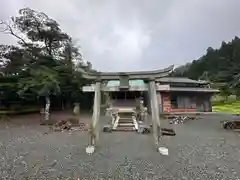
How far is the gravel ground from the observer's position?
192 inches

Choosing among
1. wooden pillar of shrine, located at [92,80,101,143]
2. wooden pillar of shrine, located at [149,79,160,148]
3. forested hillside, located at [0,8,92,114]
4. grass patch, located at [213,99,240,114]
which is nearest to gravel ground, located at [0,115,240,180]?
wooden pillar of shrine, located at [149,79,160,148]

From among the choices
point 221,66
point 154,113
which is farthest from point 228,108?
point 154,113

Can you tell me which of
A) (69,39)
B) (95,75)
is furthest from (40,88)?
(95,75)

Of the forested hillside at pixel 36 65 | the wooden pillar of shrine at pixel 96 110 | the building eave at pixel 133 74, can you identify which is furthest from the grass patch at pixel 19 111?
the wooden pillar of shrine at pixel 96 110

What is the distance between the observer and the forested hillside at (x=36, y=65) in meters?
15.6

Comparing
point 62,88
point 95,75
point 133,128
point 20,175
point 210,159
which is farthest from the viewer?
point 62,88

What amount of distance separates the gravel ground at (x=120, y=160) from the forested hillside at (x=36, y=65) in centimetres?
749

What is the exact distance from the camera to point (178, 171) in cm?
505

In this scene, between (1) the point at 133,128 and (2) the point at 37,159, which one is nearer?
(2) the point at 37,159

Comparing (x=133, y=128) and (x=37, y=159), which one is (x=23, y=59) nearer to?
(x=133, y=128)

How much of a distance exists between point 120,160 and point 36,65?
13.9m

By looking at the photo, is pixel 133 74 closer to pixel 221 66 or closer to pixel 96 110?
pixel 96 110

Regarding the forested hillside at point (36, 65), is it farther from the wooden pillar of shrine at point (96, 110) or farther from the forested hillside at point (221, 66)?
the forested hillside at point (221, 66)

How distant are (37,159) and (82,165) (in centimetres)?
161
